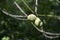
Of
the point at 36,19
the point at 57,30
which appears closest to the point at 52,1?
the point at 57,30

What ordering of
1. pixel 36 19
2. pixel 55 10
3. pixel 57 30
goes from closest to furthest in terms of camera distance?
pixel 36 19
pixel 57 30
pixel 55 10

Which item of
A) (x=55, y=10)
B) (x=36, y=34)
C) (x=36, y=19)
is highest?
(x=36, y=19)

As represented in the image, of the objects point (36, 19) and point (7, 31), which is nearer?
point (36, 19)

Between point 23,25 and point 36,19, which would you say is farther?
point 23,25

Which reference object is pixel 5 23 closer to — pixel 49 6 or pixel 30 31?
pixel 30 31

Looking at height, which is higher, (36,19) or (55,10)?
(36,19)

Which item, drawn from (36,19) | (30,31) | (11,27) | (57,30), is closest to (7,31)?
(11,27)

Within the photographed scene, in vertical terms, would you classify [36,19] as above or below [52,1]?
above

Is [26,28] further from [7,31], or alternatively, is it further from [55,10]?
[55,10]

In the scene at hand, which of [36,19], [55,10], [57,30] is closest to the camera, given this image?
[36,19]
